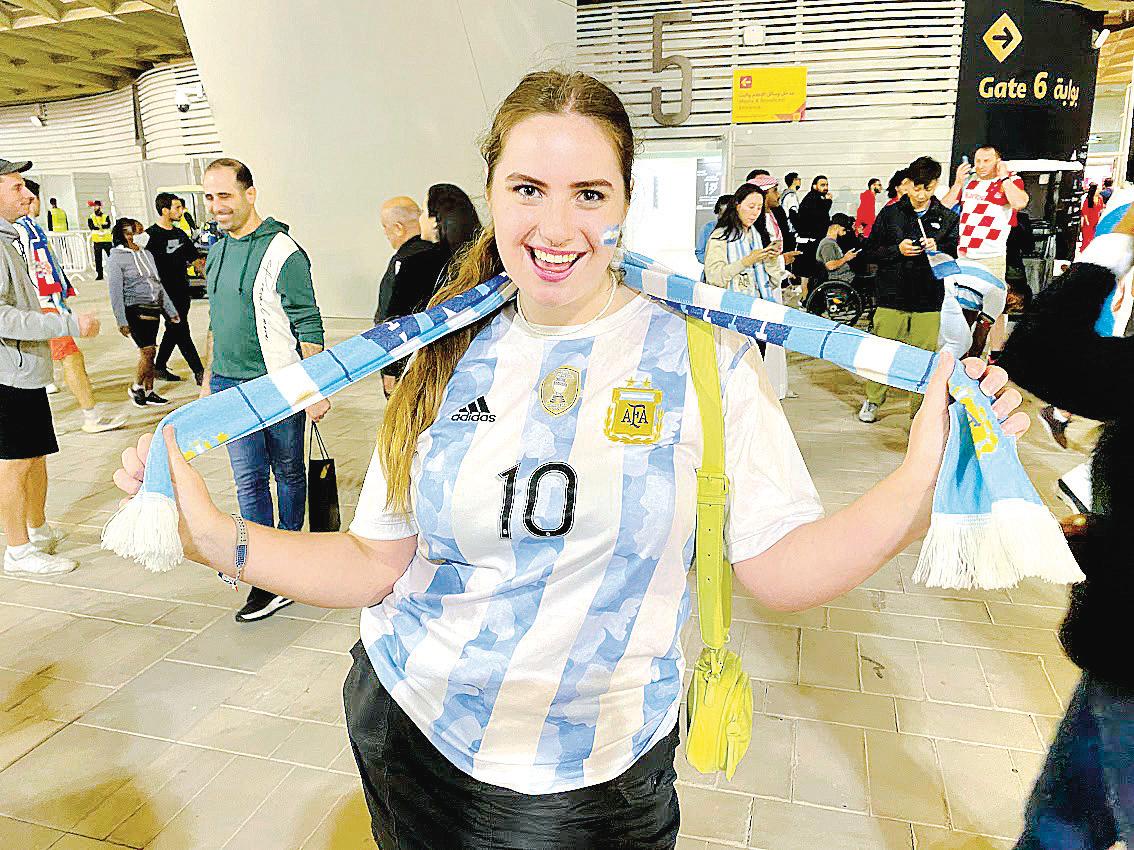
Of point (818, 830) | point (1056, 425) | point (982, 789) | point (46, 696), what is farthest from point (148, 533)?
point (46, 696)

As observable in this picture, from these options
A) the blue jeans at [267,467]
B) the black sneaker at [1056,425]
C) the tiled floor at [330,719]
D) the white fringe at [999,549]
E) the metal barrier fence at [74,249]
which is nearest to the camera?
the white fringe at [999,549]

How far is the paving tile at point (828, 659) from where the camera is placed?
10.1ft

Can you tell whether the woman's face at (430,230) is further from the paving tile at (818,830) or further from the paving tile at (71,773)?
the paving tile at (818,830)

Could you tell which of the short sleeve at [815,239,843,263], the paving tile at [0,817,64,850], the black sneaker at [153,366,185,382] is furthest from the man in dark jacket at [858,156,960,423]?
the black sneaker at [153,366,185,382]

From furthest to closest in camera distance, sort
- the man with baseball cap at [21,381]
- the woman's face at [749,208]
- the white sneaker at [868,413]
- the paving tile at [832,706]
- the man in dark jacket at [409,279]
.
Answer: the white sneaker at [868,413] < the woman's face at [749,208] < the man in dark jacket at [409,279] < the man with baseball cap at [21,381] < the paving tile at [832,706]

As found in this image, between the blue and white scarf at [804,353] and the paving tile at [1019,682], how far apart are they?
2.23 metres

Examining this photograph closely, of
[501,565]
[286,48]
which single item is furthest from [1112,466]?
[286,48]

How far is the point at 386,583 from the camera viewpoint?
1.34 meters

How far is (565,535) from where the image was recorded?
1120 mm

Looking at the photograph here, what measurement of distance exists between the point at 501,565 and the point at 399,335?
41 cm

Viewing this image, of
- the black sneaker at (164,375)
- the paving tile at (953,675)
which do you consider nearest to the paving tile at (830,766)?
the paving tile at (953,675)

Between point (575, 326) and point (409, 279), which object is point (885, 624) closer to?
point (409, 279)

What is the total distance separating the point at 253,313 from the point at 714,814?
255cm

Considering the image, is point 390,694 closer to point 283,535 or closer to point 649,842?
point 283,535
